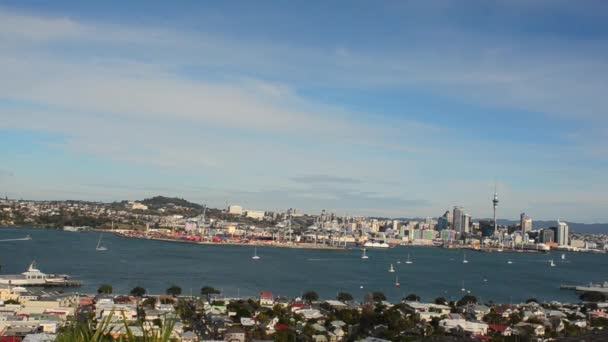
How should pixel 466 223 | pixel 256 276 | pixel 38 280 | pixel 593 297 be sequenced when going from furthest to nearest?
pixel 466 223 < pixel 256 276 < pixel 593 297 < pixel 38 280

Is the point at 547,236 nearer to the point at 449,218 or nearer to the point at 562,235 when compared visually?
the point at 562,235

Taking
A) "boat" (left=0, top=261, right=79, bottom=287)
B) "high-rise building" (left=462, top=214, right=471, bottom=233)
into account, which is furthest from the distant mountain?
"boat" (left=0, top=261, right=79, bottom=287)

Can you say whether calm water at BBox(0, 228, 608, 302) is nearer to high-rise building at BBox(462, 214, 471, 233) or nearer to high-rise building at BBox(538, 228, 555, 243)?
high-rise building at BBox(538, 228, 555, 243)

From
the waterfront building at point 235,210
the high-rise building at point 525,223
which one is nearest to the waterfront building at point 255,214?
the waterfront building at point 235,210

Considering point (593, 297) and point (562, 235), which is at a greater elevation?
point (562, 235)

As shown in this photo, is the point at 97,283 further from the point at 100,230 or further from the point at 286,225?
the point at 286,225

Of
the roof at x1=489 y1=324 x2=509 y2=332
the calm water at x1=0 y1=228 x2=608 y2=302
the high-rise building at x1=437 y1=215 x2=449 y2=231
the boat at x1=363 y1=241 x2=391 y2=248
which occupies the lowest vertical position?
the calm water at x1=0 y1=228 x2=608 y2=302

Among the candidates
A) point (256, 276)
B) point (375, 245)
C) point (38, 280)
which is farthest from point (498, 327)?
point (375, 245)

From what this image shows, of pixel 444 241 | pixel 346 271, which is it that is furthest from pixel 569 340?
pixel 444 241

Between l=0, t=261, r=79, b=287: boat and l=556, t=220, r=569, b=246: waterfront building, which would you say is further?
l=556, t=220, r=569, b=246: waterfront building

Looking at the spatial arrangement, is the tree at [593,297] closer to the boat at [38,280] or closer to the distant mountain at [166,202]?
the boat at [38,280]

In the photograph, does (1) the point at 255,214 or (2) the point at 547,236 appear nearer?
(2) the point at 547,236
